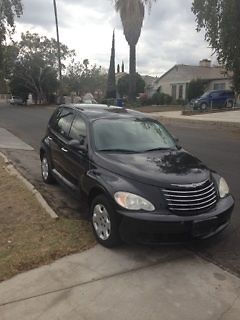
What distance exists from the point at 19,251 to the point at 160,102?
137 ft

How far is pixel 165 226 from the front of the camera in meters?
4.97

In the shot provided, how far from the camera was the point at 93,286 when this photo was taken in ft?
15.0

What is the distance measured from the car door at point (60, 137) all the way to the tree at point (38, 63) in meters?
49.6

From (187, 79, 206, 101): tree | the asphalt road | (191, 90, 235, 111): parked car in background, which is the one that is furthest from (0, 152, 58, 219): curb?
(187, 79, 206, 101): tree

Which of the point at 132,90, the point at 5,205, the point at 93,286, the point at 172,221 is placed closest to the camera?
the point at 93,286

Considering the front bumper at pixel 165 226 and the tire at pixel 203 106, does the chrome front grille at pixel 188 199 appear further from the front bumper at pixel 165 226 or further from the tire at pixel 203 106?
the tire at pixel 203 106

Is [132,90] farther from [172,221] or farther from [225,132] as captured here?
[172,221]

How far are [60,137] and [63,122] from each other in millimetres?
332

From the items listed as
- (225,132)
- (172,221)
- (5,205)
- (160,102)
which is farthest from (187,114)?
(172,221)

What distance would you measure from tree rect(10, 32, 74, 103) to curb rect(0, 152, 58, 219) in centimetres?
4635

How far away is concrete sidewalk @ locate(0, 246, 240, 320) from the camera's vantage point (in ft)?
13.4

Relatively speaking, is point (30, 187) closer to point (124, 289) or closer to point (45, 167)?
point (45, 167)

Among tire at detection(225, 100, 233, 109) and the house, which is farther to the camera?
the house

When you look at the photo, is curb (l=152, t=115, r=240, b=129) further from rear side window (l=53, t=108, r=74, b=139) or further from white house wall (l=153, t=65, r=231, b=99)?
white house wall (l=153, t=65, r=231, b=99)
